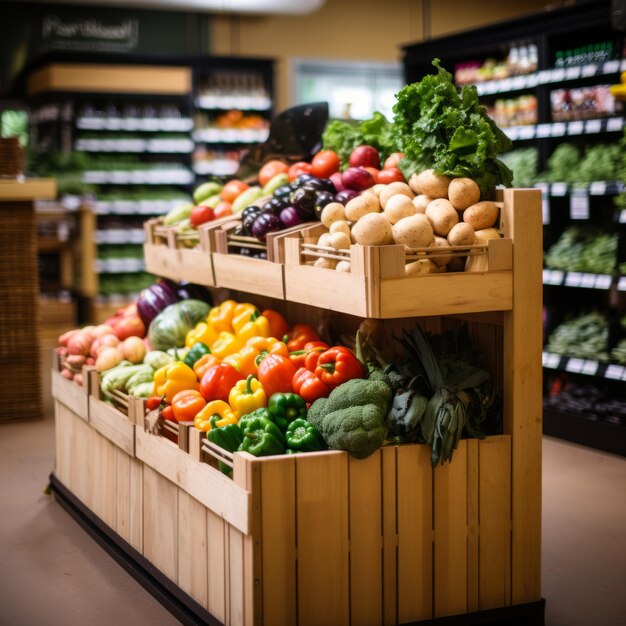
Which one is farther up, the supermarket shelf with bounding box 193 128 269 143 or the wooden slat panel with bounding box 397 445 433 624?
the supermarket shelf with bounding box 193 128 269 143

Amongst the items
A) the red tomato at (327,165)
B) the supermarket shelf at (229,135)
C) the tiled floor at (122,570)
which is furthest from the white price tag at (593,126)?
the supermarket shelf at (229,135)

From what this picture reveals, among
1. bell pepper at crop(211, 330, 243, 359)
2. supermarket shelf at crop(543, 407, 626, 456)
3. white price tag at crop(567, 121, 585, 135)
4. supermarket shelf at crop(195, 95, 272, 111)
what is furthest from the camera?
supermarket shelf at crop(195, 95, 272, 111)

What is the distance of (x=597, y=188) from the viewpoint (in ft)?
18.9

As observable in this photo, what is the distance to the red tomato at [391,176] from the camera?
368 centimetres

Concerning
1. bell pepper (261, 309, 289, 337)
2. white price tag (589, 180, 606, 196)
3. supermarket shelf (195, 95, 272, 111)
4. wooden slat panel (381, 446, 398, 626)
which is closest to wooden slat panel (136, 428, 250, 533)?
wooden slat panel (381, 446, 398, 626)

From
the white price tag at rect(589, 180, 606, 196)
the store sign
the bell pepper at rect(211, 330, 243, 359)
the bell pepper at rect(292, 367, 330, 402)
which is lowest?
the bell pepper at rect(292, 367, 330, 402)

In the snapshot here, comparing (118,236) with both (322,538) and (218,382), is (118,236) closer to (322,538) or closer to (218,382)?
(218,382)

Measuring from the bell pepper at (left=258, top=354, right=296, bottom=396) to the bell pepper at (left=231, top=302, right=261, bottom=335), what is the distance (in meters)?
0.71

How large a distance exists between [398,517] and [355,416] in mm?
364

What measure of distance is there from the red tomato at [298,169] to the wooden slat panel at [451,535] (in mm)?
1744

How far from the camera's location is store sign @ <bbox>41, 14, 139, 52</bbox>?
38.6 ft

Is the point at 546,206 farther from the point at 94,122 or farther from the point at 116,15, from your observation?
the point at 116,15

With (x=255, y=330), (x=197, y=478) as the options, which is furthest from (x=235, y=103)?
(x=197, y=478)

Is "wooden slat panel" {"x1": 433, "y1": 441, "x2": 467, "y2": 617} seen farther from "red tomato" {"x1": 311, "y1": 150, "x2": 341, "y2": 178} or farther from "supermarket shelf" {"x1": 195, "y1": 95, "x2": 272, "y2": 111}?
"supermarket shelf" {"x1": 195, "y1": 95, "x2": 272, "y2": 111}
